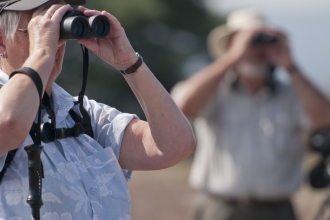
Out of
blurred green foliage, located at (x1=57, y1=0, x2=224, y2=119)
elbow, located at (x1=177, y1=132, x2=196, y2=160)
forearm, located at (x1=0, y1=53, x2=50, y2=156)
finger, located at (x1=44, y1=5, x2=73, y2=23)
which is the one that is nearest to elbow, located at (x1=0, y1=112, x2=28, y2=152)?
forearm, located at (x1=0, y1=53, x2=50, y2=156)

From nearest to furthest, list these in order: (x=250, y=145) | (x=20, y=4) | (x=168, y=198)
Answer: (x=20, y=4) → (x=250, y=145) → (x=168, y=198)

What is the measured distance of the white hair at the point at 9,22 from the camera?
2475mm

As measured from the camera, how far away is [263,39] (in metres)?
5.32

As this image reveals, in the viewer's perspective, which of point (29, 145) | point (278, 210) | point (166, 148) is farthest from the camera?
point (278, 210)

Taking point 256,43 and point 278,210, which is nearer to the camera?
point 278,210

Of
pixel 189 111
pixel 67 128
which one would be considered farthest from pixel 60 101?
pixel 189 111

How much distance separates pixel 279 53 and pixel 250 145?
79 centimetres

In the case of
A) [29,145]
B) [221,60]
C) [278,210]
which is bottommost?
[278,210]

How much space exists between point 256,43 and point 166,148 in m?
2.84

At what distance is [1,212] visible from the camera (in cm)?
226

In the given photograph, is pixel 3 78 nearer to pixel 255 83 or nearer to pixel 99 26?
pixel 99 26

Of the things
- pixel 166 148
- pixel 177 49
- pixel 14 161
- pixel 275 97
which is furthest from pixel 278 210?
pixel 177 49

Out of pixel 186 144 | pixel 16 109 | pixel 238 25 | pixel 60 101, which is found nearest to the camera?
pixel 16 109

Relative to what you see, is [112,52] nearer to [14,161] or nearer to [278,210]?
[14,161]
